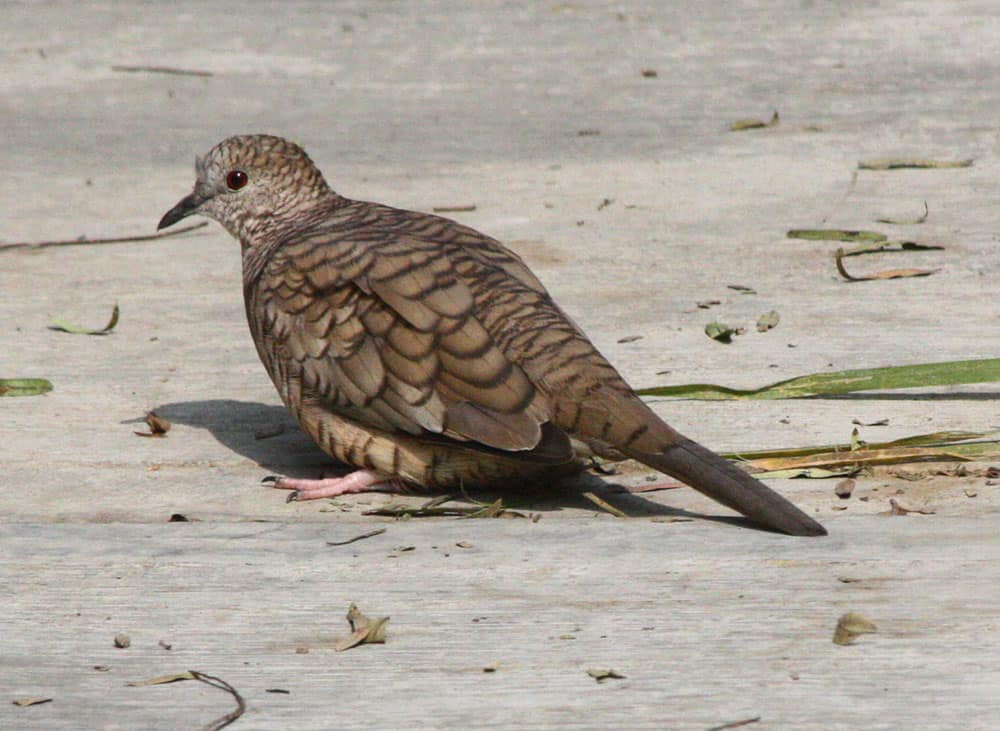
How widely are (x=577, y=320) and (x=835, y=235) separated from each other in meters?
1.45

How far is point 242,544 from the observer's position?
383 centimetres

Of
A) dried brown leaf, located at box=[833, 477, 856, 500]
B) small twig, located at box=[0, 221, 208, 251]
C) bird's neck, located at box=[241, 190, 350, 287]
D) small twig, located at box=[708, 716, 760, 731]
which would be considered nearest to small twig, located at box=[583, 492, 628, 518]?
dried brown leaf, located at box=[833, 477, 856, 500]

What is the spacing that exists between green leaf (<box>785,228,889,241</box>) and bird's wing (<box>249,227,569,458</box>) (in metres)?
2.68

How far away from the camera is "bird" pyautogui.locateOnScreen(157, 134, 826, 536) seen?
12.9 ft

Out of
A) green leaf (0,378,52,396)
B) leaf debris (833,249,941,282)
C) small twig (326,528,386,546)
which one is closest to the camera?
small twig (326,528,386,546)

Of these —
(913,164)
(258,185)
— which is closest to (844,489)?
(258,185)

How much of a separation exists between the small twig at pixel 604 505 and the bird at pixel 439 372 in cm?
10

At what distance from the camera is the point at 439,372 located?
13.5ft

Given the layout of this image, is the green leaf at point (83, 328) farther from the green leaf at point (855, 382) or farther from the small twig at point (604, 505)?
the small twig at point (604, 505)

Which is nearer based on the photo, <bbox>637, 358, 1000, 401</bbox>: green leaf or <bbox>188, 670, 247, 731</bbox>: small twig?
<bbox>188, 670, 247, 731</bbox>: small twig

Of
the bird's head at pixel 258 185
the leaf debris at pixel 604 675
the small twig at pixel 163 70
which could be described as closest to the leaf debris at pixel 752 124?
the small twig at pixel 163 70

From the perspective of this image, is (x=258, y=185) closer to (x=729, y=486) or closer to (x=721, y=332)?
(x=721, y=332)

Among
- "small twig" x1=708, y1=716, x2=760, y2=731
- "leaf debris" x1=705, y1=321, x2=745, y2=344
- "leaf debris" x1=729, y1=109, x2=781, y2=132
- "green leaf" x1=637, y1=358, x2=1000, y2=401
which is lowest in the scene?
"small twig" x1=708, y1=716, x2=760, y2=731

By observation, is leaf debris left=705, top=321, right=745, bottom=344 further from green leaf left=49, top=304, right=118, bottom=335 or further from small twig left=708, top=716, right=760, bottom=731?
small twig left=708, top=716, right=760, bottom=731
